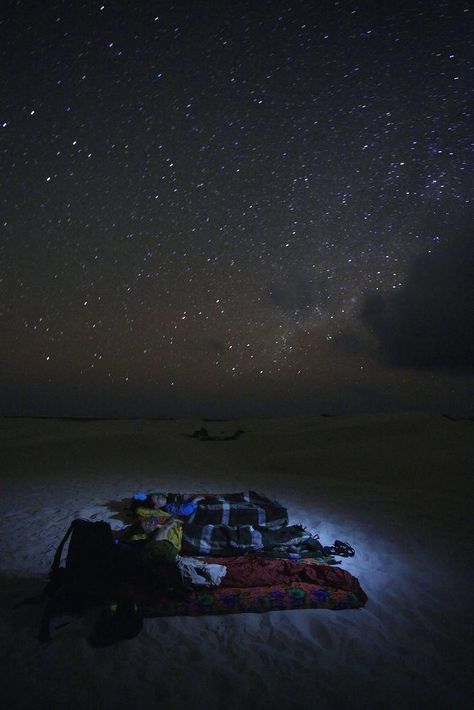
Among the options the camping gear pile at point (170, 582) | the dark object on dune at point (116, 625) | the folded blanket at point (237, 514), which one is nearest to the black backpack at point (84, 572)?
the camping gear pile at point (170, 582)

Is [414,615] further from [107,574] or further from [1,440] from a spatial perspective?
[1,440]

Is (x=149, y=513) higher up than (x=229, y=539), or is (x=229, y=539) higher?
(x=229, y=539)

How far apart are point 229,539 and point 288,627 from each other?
2.08 metres

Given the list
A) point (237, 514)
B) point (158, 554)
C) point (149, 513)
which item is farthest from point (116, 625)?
point (149, 513)

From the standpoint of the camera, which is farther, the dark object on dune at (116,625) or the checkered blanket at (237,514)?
the checkered blanket at (237,514)

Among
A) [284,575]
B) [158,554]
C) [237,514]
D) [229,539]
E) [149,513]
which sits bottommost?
[149,513]

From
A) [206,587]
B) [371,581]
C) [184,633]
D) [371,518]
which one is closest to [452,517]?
[371,518]

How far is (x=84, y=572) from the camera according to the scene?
4246 mm

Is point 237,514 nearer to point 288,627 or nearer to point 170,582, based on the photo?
point 170,582

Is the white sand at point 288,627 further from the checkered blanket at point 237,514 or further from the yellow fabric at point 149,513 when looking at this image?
the checkered blanket at point 237,514

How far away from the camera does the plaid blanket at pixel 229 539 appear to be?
574cm

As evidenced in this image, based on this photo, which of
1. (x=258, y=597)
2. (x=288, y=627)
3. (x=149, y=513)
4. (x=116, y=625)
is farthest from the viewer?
(x=149, y=513)

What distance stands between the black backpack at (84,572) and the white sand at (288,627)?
213 mm

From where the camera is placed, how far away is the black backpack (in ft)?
13.4
